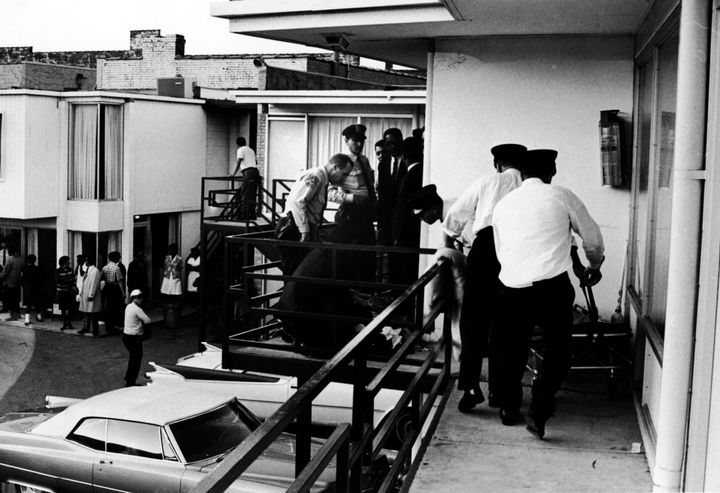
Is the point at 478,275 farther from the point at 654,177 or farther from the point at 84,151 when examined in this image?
the point at 84,151

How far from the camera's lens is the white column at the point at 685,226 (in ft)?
13.5

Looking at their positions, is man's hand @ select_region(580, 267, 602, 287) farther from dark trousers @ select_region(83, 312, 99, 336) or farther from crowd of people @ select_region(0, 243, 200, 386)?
dark trousers @ select_region(83, 312, 99, 336)

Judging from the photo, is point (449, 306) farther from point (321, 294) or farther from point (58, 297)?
point (58, 297)

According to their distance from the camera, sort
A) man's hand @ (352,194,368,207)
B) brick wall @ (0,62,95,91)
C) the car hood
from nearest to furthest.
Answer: man's hand @ (352,194,368,207) → the car hood → brick wall @ (0,62,95,91)

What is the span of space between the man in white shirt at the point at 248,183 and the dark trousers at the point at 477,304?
49.1ft

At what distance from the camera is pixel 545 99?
26.1ft

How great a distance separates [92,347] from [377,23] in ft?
52.1

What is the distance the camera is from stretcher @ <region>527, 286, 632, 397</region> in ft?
21.5

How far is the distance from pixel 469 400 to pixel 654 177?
6.91ft

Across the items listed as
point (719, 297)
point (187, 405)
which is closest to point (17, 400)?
point (187, 405)

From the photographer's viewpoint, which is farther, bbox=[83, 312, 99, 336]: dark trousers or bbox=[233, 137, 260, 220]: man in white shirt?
bbox=[83, 312, 99, 336]: dark trousers

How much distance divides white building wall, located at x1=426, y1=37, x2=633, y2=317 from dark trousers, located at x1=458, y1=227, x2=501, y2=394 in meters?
2.12

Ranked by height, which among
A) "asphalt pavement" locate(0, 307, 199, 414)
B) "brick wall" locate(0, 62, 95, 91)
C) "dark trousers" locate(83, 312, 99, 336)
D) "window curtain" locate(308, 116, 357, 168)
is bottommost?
"asphalt pavement" locate(0, 307, 199, 414)

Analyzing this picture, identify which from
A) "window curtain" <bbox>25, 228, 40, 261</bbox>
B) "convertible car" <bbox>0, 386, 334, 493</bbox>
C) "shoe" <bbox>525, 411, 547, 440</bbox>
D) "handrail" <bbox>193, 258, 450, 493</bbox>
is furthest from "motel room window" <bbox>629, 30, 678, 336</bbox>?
"window curtain" <bbox>25, 228, 40, 261</bbox>
